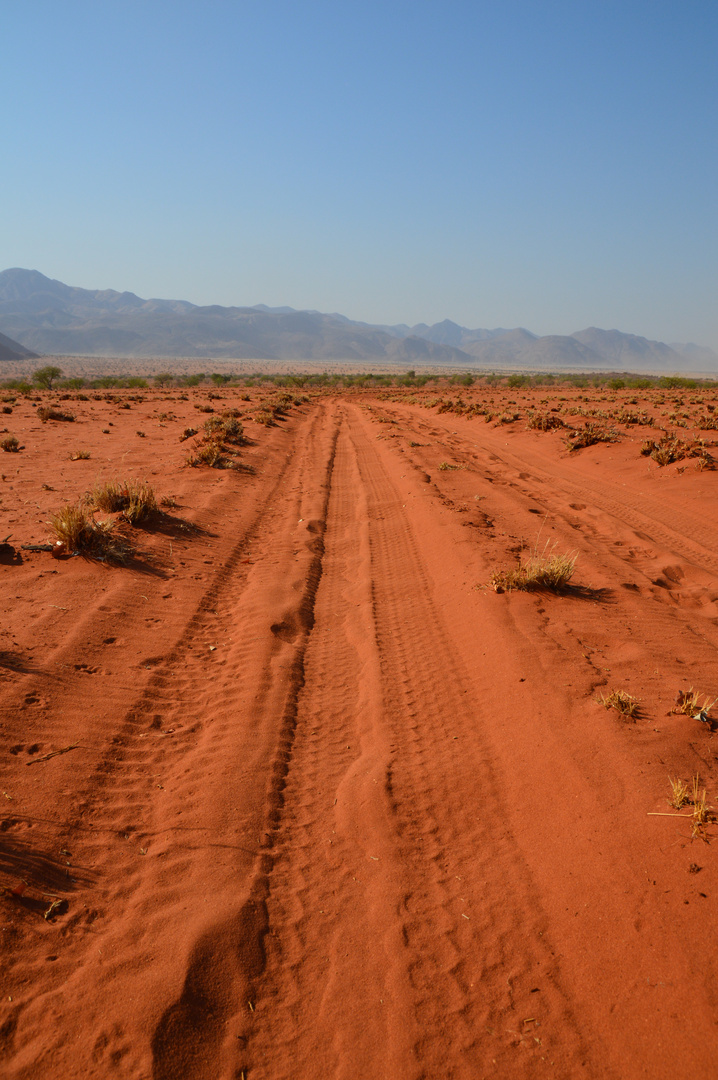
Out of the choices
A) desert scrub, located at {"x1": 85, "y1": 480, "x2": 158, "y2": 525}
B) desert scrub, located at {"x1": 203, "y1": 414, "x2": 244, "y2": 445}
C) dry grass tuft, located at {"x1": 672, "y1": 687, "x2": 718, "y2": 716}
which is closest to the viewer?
dry grass tuft, located at {"x1": 672, "y1": 687, "x2": 718, "y2": 716}

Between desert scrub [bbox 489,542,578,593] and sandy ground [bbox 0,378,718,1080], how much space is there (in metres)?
0.18

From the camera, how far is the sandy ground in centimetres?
243

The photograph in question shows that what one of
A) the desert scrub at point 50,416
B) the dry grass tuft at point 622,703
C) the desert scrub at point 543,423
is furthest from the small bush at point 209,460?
the desert scrub at point 543,423

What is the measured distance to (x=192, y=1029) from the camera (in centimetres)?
242

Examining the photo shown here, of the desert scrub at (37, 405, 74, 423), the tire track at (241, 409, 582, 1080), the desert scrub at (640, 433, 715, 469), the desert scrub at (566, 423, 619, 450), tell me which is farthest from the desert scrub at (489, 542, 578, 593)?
the desert scrub at (37, 405, 74, 423)

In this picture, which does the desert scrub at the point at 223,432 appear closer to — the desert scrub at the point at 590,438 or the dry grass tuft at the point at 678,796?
the desert scrub at the point at 590,438

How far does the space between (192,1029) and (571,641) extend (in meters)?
4.05

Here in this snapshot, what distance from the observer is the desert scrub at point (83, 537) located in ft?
22.3

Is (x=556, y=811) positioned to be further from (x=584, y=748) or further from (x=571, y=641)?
(x=571, y=641)

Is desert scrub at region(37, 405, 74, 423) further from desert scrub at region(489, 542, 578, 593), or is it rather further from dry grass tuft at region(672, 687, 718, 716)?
dry grass tuft at region(672, 687, 718, 716)

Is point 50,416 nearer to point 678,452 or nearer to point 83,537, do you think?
point 83,537

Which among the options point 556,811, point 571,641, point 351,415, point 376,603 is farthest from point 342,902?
point 351,415

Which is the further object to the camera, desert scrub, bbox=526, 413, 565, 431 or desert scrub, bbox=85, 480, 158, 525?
desert scrub, bbox=526, 413, 565, 431

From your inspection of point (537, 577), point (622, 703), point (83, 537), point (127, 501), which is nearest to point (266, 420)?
point (127, 501)
